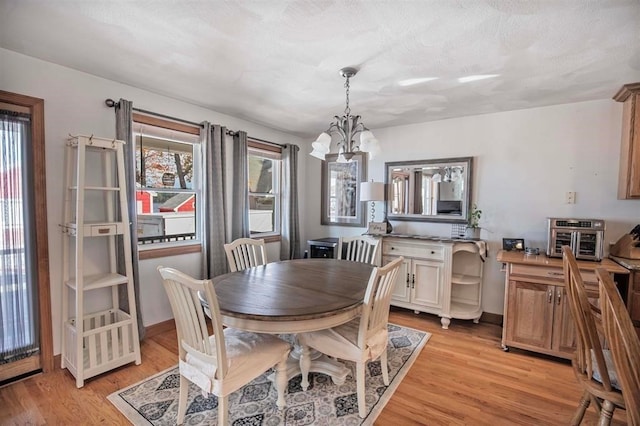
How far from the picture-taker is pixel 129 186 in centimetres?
258

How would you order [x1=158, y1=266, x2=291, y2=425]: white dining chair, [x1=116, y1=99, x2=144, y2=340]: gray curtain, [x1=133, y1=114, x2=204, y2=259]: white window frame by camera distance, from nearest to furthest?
1. [x1=158, y1=266, x2=291, y2=425]: white dining chair
2. [x1=116, y1=99, x2=144, y2=340]: gray curtain
3. [x1=133, y1=114, x2=204, y2=259]: white window frame

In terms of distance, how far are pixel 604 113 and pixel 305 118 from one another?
9.75 feet

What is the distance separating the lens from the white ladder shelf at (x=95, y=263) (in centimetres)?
212

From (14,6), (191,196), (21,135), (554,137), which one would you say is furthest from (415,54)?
(21,135)

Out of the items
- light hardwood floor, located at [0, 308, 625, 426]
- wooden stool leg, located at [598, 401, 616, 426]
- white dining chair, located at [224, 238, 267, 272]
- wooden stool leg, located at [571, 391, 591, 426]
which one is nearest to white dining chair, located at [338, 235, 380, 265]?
white dining chair, located at [224, 238, 267, 272]

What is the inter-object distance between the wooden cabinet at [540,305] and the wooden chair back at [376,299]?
1.41 metres

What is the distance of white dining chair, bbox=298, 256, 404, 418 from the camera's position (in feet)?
5.79

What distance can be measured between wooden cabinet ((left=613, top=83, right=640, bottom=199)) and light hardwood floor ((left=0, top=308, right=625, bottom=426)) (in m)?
1.59

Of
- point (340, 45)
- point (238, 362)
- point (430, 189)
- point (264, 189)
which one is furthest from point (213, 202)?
point (430, 189)

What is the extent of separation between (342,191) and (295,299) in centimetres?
274

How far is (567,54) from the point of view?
1.93m

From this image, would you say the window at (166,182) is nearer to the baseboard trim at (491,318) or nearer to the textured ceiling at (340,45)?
the textured ceiling at (340,45)

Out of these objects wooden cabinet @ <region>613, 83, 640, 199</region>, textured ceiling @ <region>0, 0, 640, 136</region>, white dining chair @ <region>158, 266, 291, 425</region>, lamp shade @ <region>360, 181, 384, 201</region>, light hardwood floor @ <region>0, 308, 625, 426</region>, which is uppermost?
textured ceiling @ <region>0, 0, 640, 136</region>

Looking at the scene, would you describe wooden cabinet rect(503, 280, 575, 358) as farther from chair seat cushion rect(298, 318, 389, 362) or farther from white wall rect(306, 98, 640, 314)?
chair seat cushion rect(298, 318, 389, 362)
